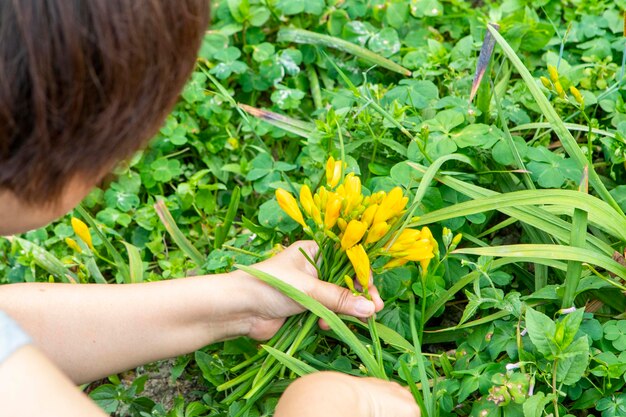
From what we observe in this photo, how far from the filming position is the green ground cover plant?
1.64m

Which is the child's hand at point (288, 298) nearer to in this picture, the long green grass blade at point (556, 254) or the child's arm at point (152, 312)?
the child's arm at point (152, 312)

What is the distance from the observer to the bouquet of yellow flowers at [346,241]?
156 centimetres

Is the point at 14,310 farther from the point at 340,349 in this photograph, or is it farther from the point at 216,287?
the point at 340,349

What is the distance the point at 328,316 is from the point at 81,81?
0.76 metres

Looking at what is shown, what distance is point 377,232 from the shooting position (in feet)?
5.15

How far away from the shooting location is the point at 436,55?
91.4 inches

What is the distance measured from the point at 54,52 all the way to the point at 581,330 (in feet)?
3.81

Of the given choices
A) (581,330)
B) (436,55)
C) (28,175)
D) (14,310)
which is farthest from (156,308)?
(436,55)

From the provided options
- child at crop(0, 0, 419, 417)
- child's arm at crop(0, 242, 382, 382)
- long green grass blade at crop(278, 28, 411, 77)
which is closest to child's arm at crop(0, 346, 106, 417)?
child at crop(0, 0, 419, 417)

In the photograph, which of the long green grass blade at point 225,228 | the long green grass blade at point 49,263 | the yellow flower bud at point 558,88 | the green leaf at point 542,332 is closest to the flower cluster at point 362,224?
the green leaf at point 542,332

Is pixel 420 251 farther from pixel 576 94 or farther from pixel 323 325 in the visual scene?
pixel 576 94

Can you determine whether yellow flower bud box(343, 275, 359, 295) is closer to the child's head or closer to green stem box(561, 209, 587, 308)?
green stem box(561, 209, 587, 308)

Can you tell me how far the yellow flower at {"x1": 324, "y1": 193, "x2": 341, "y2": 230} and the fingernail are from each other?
185mm

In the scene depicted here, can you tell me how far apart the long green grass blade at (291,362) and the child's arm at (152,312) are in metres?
0.12
